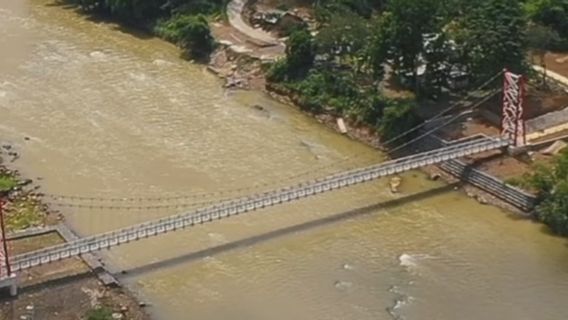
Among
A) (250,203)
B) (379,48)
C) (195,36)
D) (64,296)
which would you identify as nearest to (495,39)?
(379,48)

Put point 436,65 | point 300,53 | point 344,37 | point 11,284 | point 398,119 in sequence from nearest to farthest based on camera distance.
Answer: point 11,284 < point 398,119 < point 436,65 < point 344,37 < point 300,53

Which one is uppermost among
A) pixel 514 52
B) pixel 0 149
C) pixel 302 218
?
pixel 514 52

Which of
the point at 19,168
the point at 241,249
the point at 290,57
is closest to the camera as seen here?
the point at 241,249

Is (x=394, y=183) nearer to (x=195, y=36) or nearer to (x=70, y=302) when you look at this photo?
(x=70, y=302)

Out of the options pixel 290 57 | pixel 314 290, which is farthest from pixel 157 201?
pixel 290 57

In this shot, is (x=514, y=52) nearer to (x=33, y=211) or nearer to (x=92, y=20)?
(x=33, y=211)

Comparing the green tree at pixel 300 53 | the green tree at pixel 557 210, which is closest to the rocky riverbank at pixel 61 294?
the green tree at pixel 557 210

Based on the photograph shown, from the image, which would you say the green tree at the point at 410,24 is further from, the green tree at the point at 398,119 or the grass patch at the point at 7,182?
the grass patch at the point at 7,182
